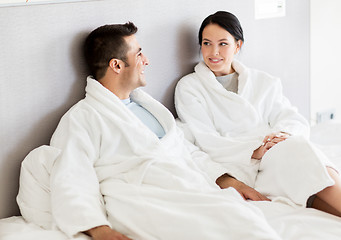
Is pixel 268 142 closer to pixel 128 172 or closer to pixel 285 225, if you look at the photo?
pixel 285 225

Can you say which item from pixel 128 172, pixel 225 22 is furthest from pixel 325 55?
pixel 128 172

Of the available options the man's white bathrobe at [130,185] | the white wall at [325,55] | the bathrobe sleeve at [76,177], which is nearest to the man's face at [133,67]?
the man's white bathrobe at [130,185]

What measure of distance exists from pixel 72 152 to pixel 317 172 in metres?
0.89

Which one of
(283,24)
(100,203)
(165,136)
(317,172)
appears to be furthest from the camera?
(283,24)

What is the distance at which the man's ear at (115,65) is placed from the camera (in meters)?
1.89

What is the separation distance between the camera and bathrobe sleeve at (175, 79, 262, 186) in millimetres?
2076

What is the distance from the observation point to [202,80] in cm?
229

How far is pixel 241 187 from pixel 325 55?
1.72 metres

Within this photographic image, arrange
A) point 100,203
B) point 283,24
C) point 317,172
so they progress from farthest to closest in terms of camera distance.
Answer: point 283,24 < point 317,172 < point 100,203

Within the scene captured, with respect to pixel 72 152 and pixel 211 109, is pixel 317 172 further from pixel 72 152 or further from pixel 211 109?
pixel 72 152

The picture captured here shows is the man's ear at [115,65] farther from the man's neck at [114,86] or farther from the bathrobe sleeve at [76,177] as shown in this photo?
the bathrobe sleeve at [76,177]

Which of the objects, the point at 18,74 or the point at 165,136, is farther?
the point at 165,136

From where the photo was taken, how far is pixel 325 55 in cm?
332

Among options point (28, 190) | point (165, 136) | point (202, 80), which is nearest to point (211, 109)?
point (202, 80)
